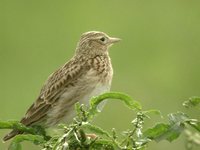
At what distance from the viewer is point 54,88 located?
698 centimetres

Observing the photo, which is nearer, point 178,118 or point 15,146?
point 178,118

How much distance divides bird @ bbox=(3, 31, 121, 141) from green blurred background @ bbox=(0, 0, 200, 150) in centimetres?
344

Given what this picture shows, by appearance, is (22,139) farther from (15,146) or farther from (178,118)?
(178,118)

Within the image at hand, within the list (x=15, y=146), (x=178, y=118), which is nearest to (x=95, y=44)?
(x=15, y=146)

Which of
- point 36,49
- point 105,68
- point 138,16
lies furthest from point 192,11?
point 105,68

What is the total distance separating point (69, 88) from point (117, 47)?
356 inches

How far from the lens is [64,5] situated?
1973 centimetres

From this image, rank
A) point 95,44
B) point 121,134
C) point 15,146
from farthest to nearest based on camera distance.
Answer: point 95,44, point 15,146, point 121,134

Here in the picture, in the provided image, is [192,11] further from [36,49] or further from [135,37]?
[36,49]

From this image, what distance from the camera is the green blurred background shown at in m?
12.6

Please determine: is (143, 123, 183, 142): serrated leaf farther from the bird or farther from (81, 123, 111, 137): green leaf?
the bird

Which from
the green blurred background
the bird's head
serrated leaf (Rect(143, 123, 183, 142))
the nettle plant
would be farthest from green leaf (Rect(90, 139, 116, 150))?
the green blurred background

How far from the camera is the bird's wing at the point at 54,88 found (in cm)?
650

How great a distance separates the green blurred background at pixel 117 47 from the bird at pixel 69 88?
3.44 m
